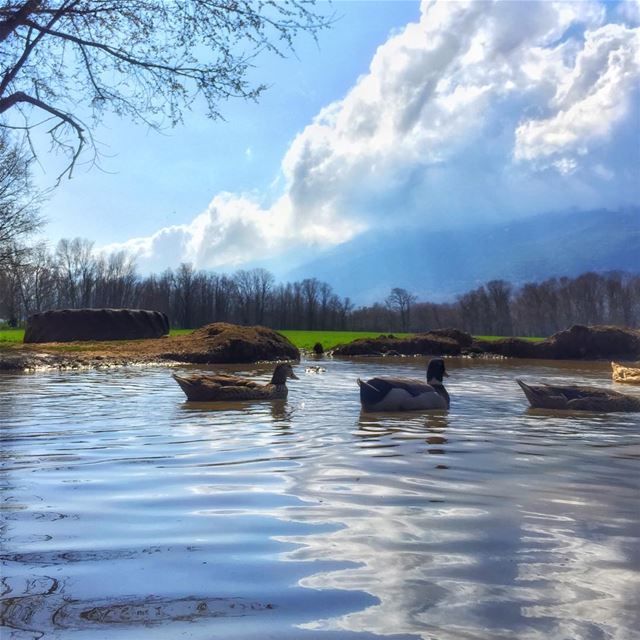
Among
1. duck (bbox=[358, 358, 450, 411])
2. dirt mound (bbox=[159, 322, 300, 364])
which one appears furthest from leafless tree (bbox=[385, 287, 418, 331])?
duck (bbox=[358, 358, 450, 411])

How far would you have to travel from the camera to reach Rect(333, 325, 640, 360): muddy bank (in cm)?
4022

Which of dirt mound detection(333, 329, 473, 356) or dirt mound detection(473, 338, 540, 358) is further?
dirt mound detection(473, 338, 540, 358)

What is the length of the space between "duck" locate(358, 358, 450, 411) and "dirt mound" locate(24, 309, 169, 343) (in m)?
30.5

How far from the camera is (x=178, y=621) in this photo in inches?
111

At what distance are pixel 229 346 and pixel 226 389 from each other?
16.3 meters

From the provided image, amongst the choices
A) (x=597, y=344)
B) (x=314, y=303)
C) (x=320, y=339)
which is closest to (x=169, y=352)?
(x=597, y=344)

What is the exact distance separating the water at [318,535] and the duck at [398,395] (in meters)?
2.49

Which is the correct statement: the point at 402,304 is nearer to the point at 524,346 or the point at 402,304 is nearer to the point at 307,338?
the point at 307,338

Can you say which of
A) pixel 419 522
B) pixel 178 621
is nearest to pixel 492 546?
pixel 419 522

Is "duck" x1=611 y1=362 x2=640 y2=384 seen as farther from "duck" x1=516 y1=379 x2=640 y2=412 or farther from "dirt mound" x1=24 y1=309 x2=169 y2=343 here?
"dirt mound" x1=24 y1=309 x2=169 y2=343

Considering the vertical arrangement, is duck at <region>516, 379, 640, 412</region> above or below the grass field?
below

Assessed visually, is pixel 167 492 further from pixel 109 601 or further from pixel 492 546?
pixel 492 546

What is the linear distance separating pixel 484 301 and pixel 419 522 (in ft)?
420

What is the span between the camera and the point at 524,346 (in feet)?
145
